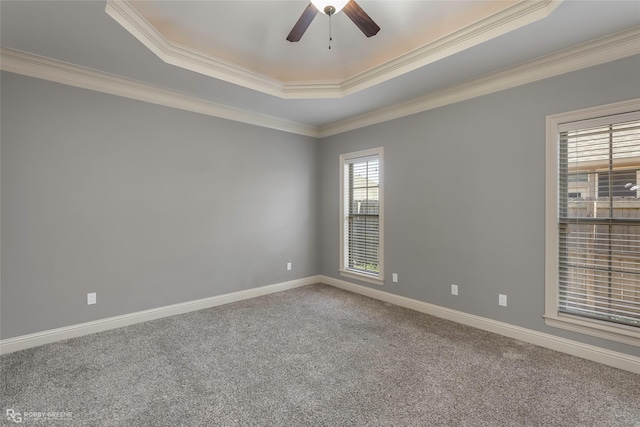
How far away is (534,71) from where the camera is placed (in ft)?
9.27

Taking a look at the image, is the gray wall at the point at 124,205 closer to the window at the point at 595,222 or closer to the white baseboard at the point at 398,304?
the white baseboard at the point at 398,304

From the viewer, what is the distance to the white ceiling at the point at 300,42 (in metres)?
2.26

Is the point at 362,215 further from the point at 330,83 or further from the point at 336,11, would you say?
the point at 336,11

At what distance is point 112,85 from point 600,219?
194 inches

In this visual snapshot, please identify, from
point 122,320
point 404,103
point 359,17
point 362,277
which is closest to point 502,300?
point 362,277

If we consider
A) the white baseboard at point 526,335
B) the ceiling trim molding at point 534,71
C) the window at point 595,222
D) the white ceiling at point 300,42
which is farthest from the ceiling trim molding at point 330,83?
the white baseboard at point 526,335

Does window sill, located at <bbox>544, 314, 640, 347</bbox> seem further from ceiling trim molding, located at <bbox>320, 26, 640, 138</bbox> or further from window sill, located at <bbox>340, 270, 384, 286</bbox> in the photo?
ceiling trim molding, located at <bbox>320, 26, 640, 138</bbox>

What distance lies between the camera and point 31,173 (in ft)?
9.20

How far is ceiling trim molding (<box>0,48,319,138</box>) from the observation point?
107 inches

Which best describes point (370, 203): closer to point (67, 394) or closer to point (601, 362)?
point (601, 362)

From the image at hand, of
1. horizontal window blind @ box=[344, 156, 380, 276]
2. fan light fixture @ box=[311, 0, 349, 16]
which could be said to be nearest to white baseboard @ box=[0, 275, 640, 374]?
horizontal window blind @ box=[344, 156, 380, 276]

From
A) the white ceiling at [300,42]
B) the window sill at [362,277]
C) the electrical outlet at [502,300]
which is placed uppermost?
the white ceiling at [300,42]

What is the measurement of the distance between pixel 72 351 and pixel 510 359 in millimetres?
3920

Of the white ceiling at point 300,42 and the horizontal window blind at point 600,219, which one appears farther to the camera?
the horizontal window blind at point 600,219
